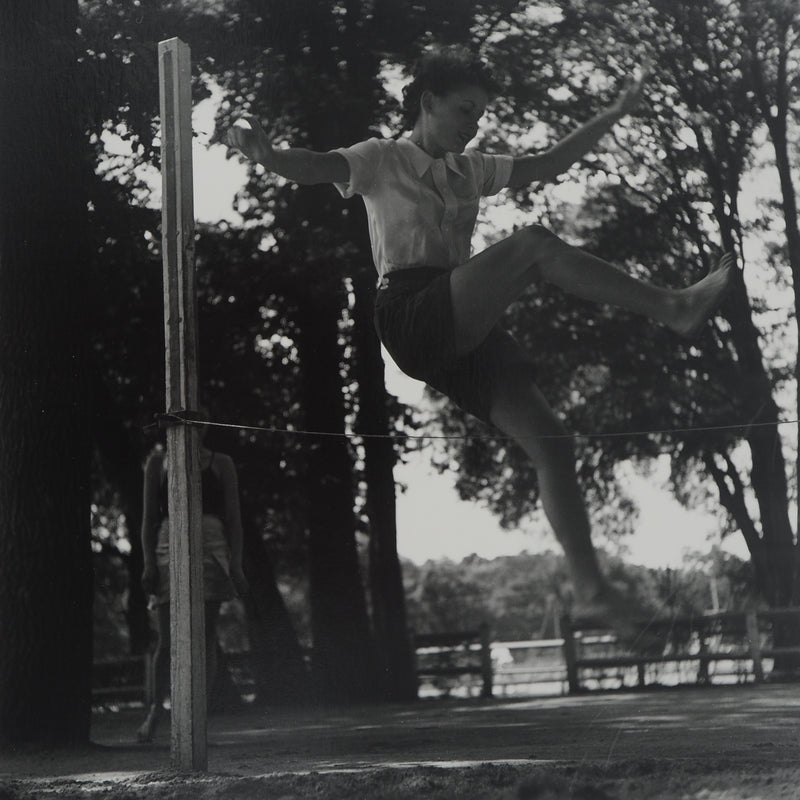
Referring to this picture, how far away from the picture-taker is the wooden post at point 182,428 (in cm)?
352

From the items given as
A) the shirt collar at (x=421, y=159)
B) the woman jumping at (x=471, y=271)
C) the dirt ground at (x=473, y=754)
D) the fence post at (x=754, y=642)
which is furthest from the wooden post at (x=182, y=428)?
the fence post at (x=754, y=642)

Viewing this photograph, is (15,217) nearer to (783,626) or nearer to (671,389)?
(671,389)

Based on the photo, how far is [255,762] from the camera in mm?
3678

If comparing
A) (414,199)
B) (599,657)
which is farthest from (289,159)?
(599,657)

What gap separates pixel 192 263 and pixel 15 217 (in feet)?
3.77

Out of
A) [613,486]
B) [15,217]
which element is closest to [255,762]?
[613,486]

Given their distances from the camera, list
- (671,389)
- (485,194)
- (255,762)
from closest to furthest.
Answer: (255,762), (485,194), (671,389)

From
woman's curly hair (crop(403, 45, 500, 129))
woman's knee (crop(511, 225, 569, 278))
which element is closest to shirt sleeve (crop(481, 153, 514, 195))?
woman's curly hair (crop(403, 45, 500, 129))

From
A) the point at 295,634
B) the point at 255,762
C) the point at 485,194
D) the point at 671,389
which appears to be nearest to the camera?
the point at 255,762

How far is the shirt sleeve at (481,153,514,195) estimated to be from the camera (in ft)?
12.8

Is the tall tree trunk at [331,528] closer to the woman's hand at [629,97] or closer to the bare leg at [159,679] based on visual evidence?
the bare leg at [159,679]

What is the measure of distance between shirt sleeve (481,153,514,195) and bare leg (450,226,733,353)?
486mm

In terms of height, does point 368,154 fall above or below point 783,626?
above

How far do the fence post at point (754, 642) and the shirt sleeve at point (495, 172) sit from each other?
5.15 ft
